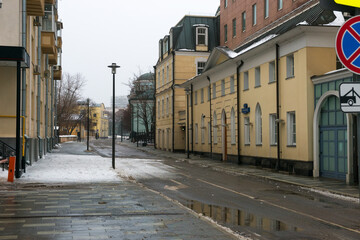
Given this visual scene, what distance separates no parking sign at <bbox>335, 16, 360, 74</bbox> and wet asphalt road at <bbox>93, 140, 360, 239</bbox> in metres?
3.23

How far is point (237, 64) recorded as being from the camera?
30969mm

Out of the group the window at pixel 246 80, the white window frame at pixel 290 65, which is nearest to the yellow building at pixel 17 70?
the white window frame at pixel 290 65

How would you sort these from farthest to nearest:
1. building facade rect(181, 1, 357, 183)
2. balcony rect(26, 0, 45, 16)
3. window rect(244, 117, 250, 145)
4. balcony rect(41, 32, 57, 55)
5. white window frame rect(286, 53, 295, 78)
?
1. window rect(244, 117, 250, 145)
2. balcony rect(41, 32, 57, 55)
3. white window frame rect(286, 53, 295, 78)
4. balcony rect(26, 0, 45, 16)
5. building facade rect(181, 1, 357, 183)

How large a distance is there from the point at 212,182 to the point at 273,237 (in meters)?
11.0

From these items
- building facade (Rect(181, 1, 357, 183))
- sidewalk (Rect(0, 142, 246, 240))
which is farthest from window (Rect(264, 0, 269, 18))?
sidewalk (Rect(0, 142, 246, 240))

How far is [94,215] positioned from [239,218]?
3002 mm

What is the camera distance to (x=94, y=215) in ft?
31.5

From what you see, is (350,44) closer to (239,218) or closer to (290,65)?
(239,218)

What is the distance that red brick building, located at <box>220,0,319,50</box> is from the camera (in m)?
27.8

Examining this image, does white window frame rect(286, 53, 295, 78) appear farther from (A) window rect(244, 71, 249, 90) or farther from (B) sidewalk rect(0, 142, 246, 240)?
(B) sidewalk rect(0, 142, 246, 240)

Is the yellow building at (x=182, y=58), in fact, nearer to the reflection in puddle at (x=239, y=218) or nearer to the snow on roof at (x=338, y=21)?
the snow on roof at (x=338, y=21)

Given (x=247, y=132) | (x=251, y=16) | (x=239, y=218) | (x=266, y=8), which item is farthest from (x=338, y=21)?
(x=239, y=218)

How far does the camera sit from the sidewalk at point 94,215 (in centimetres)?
773

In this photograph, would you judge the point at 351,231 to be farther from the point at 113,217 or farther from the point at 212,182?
the point at 212,182
